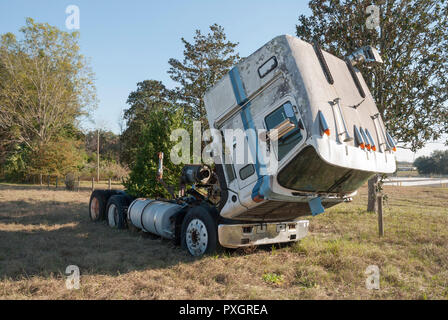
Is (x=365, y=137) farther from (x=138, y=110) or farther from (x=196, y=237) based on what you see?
(x=138, y=110)

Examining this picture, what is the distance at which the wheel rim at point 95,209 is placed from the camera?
10708 mm

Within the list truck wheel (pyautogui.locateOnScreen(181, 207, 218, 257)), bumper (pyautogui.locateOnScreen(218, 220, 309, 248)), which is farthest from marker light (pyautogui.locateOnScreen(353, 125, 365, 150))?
truck wheel (pyautogui.locateOnScreen(181, 207, 218, 257))

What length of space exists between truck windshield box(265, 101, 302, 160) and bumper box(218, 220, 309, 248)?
5.50ft

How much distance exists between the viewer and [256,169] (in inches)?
202

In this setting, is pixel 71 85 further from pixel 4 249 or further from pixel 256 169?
pixel 256 169

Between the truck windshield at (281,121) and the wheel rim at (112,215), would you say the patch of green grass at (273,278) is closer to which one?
the truck windshield at (281,121)

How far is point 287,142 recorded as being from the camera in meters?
4.78

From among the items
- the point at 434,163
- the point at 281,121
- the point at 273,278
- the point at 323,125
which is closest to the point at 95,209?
the point at 273,278

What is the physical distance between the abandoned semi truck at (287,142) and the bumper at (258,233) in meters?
0.02

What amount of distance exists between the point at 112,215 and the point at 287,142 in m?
6.91

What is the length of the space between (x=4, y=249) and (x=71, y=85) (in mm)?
33887

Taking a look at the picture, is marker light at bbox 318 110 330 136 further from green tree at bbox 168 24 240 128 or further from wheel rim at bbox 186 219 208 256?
green tree at bbox 168 24 240 128

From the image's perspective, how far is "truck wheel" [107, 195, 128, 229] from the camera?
9398 mm
